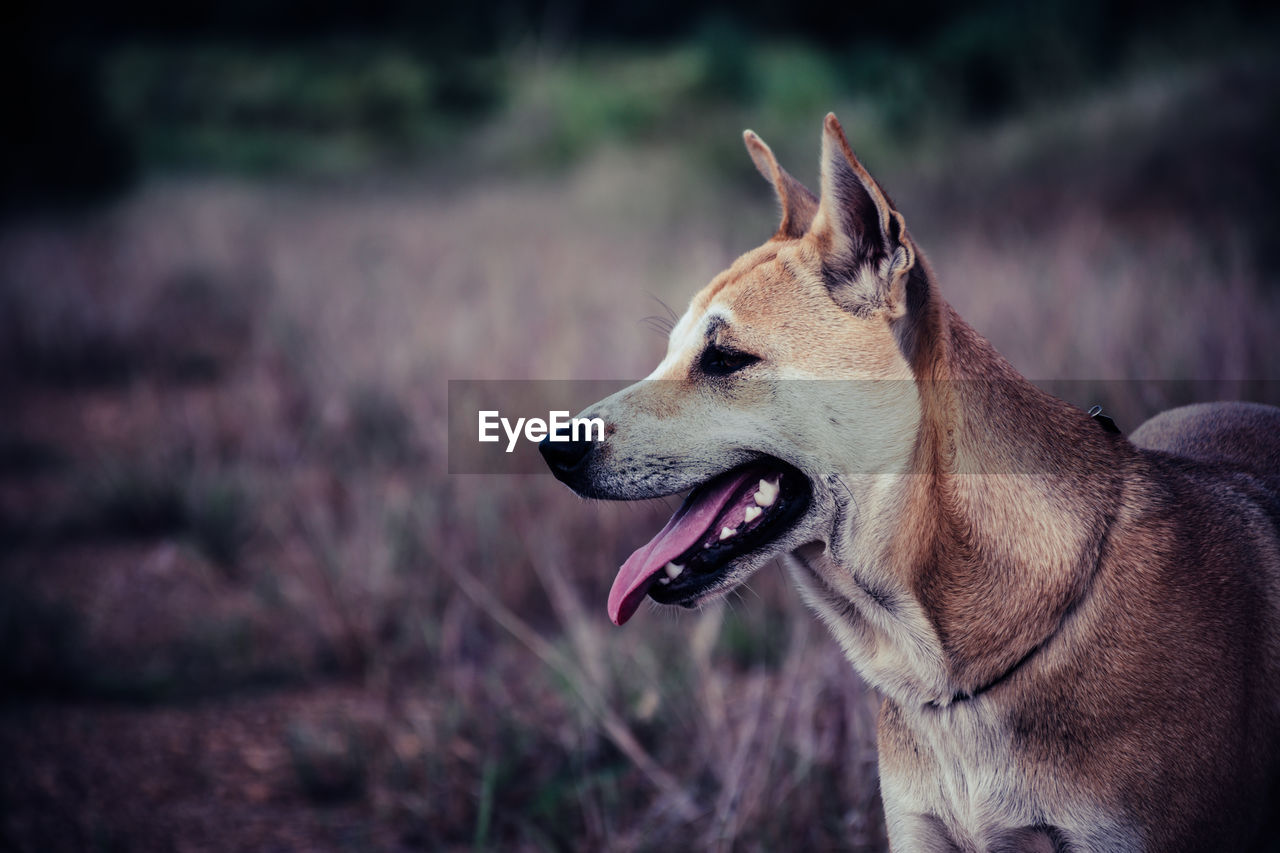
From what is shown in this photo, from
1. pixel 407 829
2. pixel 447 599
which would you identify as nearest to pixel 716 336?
pixel 407 829

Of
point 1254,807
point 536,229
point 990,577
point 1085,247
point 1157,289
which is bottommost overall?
point 1254,807

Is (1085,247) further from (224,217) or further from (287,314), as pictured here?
(224,217)

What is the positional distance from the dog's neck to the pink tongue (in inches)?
14.0

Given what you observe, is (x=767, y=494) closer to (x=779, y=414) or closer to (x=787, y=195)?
(x=779, y=414)

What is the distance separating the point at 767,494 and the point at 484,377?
3.91 metres

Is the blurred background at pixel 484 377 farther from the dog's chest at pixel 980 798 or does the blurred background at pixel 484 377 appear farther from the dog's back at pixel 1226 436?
the dog's back at pixel 1226 436

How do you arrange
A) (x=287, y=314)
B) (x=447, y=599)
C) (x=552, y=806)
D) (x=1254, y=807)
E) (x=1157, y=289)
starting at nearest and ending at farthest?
(x=1254, y=807) < (x=552, y=806) < (x=447, y=599) < (x=1157, y=289) < (x=287, y=314)

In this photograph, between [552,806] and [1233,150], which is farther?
[1233,150]

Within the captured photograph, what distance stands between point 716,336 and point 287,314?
6.56 meters

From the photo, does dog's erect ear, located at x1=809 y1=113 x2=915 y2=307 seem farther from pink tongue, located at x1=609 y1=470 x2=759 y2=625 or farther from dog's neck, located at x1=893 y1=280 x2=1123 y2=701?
pink tongue, located at x1=609 y1=470 x2=759 y2=625

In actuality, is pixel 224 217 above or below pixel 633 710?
above

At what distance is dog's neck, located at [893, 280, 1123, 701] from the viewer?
64.0 inches

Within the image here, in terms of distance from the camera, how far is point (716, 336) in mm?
1943

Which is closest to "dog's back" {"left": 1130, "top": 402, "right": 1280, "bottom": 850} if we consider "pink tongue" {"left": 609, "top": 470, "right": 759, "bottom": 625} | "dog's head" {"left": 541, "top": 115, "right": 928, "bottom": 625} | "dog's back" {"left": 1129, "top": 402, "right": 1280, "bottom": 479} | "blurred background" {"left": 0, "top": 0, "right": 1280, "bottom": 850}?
"dog's back" {"left": 1129, "top": 402, "right": 1280, "bottom": 479}
